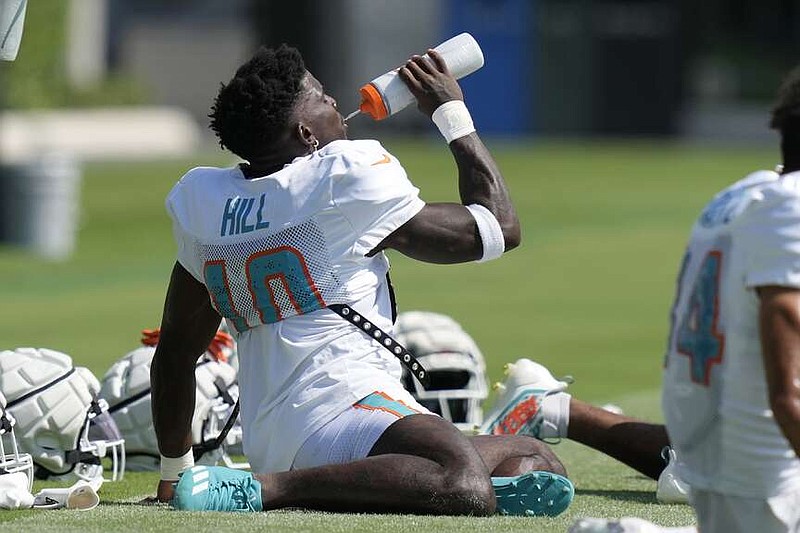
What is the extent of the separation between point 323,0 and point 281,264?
22.5 m

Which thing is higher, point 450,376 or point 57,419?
point 57,419

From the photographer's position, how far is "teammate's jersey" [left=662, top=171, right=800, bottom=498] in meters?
4.37

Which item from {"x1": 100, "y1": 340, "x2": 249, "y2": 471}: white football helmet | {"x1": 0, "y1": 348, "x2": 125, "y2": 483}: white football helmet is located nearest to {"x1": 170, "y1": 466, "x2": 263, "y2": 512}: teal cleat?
{"x1": 0, "y1": 348, "x2": 125, "y2": 483}: white football helmet

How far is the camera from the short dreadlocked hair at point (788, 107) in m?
4.49

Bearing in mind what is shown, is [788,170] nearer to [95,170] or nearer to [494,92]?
[95,170]

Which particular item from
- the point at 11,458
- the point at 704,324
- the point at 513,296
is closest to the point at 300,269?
the point at 11,458

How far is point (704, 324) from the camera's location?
178 inches

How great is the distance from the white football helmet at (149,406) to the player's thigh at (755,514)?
9.93 ft

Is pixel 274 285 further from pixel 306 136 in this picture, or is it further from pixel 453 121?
A: pixel 453 121

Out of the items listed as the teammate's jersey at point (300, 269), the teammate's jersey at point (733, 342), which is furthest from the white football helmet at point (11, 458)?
the teammate's jersey at point (733, 342)

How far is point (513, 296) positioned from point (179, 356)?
1018 cm

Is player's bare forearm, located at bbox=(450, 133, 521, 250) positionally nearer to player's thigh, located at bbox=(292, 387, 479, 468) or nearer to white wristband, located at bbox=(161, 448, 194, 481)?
player's thigh, located at bbox=(292, 387, 479, 468)

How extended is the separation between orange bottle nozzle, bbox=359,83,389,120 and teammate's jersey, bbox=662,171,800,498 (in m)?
2.05

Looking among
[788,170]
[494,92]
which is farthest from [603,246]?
[494,92]
